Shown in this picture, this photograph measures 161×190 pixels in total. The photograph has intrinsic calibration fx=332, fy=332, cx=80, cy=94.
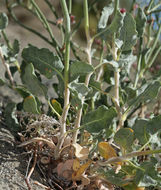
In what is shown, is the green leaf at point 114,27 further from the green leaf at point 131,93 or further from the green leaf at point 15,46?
the green leaf at point 15,46

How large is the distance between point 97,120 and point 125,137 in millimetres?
77

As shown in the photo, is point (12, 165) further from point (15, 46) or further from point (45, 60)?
point (15, 46)

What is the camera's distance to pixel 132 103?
0.83 metres

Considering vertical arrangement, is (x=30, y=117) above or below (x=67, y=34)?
below

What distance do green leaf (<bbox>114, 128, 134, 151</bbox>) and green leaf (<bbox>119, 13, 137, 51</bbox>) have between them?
0.23 meters

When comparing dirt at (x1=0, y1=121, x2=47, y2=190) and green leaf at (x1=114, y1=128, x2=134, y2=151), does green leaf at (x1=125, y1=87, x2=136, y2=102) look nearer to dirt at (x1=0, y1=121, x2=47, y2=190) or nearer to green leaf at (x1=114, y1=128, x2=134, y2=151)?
green leaf at (x1=114, y1=128, x2=134, y2=151)

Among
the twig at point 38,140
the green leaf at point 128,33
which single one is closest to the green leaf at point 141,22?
the green leaf at point 128,33

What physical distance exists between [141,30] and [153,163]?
0.40 metres

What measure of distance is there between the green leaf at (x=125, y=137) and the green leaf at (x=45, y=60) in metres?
0.19

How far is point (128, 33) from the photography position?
2.65 ft

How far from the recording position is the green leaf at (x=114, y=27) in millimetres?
726

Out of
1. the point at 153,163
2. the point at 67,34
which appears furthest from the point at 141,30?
the point at 153,163

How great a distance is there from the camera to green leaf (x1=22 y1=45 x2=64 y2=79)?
78 centimetres

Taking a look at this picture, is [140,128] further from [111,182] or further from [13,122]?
[13,122]
